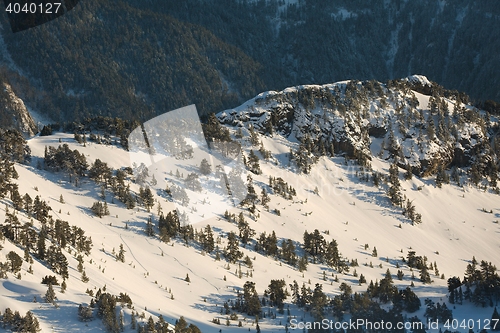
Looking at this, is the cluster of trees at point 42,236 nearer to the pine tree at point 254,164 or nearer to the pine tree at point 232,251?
the pine tree at point 232,251

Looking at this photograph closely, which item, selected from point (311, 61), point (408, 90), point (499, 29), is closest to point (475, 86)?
point (499, 29)

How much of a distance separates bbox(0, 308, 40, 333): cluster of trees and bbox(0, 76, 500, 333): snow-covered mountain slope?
103cm

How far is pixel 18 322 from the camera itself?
31.6 m

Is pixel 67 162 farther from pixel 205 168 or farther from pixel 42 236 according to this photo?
→ pixel 42 236

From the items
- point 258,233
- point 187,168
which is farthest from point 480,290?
point 187,168

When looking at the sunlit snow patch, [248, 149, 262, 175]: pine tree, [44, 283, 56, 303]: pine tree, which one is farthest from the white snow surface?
the sunlit snow patch

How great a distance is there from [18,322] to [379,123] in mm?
70968

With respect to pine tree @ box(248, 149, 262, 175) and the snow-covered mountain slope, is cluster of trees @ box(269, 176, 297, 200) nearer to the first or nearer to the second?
the snow-covered mountain slope

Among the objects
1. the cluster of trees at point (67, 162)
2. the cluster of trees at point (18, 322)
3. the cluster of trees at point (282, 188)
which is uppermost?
the cluster of trees at point (67, 162)

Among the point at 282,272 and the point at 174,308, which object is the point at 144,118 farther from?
the point at 174,308

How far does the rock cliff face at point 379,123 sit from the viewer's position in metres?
86.5

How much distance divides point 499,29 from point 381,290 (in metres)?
163

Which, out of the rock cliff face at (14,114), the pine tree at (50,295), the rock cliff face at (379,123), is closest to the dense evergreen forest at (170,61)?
the rock cliff face at (14,114)

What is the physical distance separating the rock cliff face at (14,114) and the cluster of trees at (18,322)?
9156 centimetres
